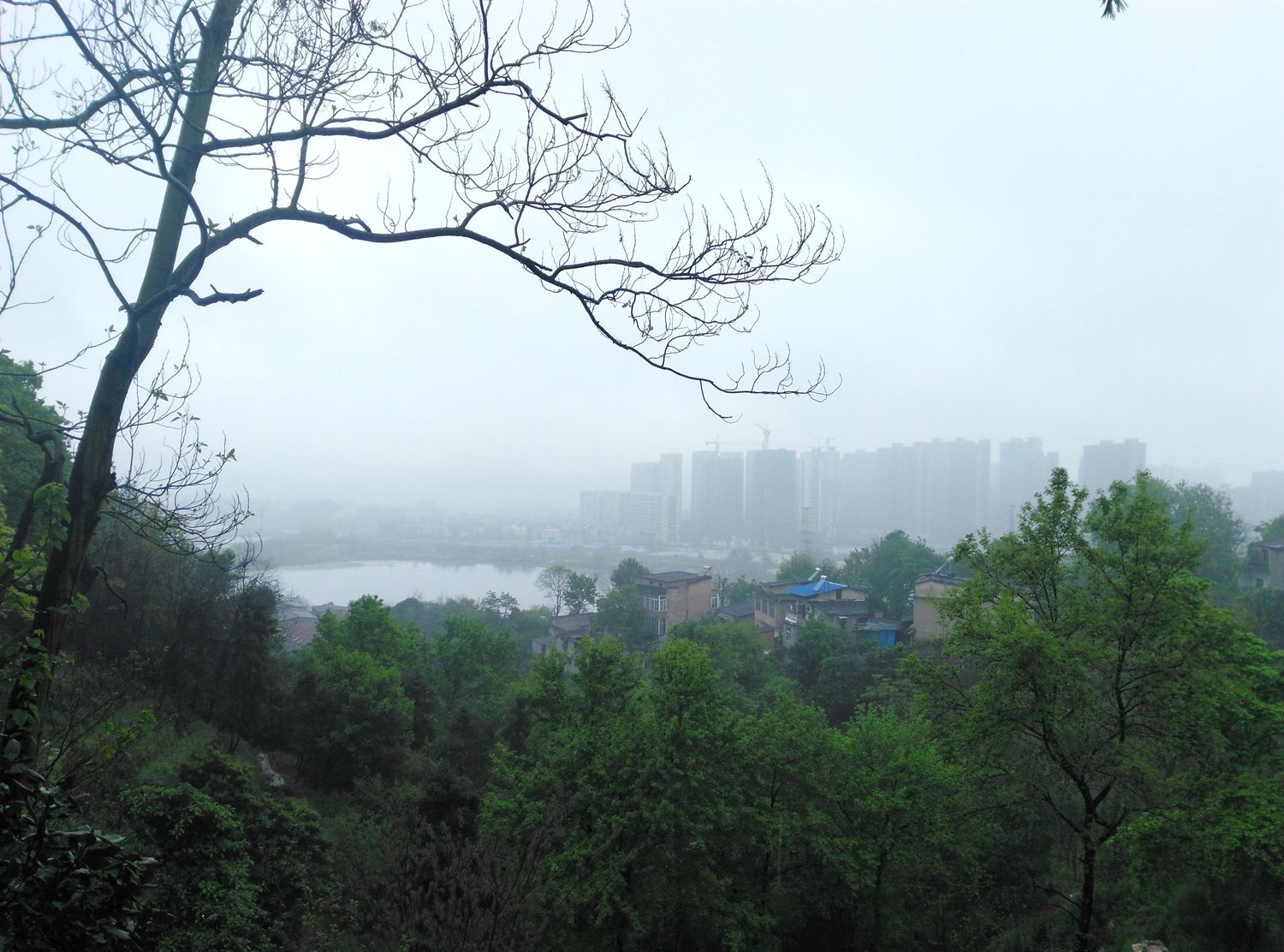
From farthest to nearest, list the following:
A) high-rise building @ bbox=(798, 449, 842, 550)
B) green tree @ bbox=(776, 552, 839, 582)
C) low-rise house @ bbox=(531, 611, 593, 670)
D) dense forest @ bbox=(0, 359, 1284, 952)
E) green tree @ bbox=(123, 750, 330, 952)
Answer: high-rise building @ bbox=(798, 449, 842, 550)
green tree @ bbox=(776, 552, 839, 582)
low-rise house @ bbox=(531, 611, 593, 670)
dense forest @ bbox=(0, 359, 1284, 952)
green tree @ bbox=(123, 750, 330, 952)

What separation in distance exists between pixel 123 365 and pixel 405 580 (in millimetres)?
31771

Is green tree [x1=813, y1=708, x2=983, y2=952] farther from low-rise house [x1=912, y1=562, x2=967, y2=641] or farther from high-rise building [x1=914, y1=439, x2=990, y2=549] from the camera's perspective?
high-rise building [x1=914, y1=439, x2=990, y2=549]

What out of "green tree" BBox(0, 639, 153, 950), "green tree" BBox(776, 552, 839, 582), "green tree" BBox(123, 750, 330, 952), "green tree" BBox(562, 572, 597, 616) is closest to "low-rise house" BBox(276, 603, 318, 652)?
"green tree" BBox(562, 572, 597, 616)

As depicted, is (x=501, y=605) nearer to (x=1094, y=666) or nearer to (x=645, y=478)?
(x=645, y=478)

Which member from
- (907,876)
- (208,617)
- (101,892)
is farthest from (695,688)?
(208,617)

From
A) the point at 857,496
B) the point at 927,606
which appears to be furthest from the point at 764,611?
the point at 857,496

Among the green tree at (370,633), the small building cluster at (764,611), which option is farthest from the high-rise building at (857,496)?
the green tree at (370,633)

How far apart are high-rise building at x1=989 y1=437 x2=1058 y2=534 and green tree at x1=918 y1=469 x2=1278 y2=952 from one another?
62.2 ft

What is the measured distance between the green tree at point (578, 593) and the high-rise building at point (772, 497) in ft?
29.6

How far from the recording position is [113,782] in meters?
4.80

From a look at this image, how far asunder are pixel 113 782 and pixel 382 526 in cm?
3858

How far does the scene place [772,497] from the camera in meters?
31.9

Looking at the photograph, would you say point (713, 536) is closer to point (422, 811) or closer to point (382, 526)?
point (382, 526)

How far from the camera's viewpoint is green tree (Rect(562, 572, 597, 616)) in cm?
2762
